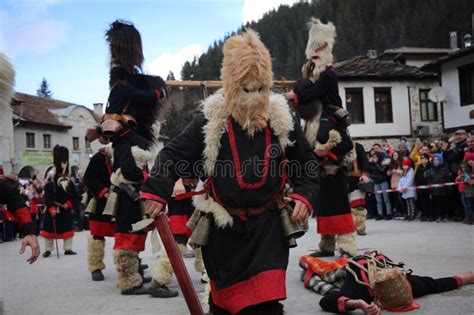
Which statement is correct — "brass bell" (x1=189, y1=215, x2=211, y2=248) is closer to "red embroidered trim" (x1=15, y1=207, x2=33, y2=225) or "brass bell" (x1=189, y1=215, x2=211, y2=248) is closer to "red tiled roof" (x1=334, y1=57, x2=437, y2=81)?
"red embroidered trim" (x1=15, y1=207, x2=33, y2=225)

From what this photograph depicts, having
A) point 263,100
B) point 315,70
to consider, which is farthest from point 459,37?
point 263,100

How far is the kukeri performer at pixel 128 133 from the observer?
210 inches

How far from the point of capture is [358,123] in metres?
30.0

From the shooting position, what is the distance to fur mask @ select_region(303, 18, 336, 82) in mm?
6348

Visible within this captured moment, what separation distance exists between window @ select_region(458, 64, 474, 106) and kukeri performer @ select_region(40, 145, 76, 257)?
18.4 meters

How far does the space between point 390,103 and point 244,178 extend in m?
28.6

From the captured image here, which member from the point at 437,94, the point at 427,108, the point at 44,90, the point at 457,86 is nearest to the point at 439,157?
the point at 457,86

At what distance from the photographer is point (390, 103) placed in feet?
98.8

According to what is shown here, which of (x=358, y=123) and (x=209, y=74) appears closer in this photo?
(x=358, y=123)

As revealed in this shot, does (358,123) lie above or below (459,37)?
below

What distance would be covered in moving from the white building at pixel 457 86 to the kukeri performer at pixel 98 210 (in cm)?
1886

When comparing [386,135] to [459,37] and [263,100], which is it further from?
[263,100]

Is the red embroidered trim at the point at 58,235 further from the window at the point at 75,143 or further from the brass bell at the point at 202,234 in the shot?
the window at the point at 75,143

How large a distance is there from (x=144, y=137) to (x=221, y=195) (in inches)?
98.8
